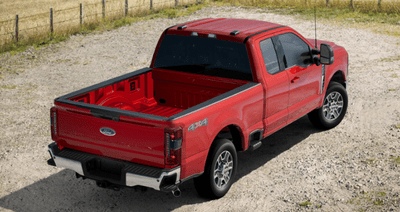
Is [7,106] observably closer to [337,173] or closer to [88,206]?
[88,206]

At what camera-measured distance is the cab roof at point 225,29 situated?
22.6 ft

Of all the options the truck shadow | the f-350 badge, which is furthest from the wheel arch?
the f-350 badge

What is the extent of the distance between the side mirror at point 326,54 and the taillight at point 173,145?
3223 millimetres

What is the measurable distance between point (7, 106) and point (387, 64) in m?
8.96

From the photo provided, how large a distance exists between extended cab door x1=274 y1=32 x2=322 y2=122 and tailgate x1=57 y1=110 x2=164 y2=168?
271cm

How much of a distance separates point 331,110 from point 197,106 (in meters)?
3.79

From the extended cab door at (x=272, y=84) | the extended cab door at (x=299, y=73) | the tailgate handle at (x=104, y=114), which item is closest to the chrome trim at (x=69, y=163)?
the tailgate handle at (x=104, y=114)

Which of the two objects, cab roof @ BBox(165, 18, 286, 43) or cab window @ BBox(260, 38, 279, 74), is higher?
cab roof @ BBox(165, 18, 286, 43)

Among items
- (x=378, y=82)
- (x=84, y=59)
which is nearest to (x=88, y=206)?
(x=378, y=82)

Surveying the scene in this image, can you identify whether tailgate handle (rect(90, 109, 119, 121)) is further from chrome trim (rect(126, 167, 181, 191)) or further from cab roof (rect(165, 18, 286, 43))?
cab roof (rect(165, 18, 286, 43))

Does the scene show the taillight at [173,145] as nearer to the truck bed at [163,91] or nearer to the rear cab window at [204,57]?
the truck bed at [163,91]

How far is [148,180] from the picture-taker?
538cm

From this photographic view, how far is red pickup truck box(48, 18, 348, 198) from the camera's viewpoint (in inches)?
215

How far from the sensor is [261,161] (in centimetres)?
767
